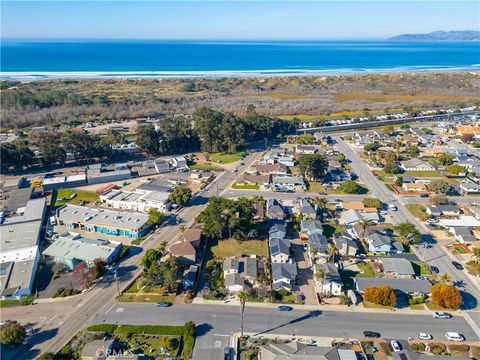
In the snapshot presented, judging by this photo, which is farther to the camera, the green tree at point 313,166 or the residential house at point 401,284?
the green tree at point 313,166

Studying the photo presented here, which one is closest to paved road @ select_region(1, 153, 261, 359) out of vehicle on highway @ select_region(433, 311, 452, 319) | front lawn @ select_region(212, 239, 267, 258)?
front lawn @ select_region(212, 239, 267, 258)

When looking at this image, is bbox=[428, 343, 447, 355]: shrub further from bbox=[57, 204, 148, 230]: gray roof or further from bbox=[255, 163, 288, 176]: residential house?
bbox=[255, 163, 288, 176]: residential house

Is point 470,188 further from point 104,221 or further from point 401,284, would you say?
point 104,221

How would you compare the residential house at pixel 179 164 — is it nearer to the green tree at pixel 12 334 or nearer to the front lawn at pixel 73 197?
the front lawn at pixel 73 197

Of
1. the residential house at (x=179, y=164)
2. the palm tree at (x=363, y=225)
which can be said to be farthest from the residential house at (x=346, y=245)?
the residential house at (x=179, y=164)

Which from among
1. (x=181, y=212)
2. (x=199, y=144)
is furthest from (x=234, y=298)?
(x=199, y=144)

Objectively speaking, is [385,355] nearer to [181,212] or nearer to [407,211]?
[407,211]
